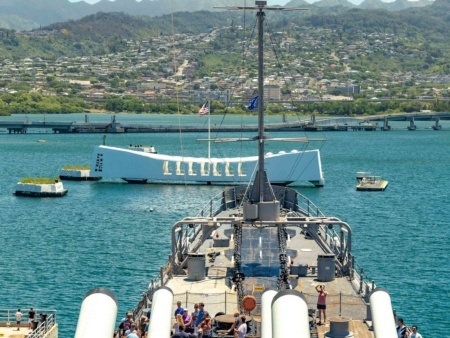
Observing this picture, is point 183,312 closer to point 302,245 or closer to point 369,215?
point 302,245

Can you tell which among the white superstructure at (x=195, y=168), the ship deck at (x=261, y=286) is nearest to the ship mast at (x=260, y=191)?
the ship deck at (x=261, y=286)

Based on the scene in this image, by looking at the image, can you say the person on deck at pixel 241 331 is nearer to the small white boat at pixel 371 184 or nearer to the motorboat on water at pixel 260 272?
the motorboat on water at pixel 260 272

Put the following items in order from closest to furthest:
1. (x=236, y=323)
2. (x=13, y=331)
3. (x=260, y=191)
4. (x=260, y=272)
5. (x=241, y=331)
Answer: (x=241, y=331) < (x=236, y=323) < (x=260, y=272) < (x=13, y=331) < (x=260, y=191)

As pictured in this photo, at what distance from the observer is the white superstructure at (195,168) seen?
117062 millimetres

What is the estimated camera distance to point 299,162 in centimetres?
11850

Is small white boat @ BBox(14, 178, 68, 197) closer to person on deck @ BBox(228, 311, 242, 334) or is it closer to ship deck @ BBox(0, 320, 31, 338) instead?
ship deck @ BBox(0, 320, 31, 338)

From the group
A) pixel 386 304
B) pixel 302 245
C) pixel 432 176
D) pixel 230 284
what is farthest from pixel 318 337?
pixel 432 176

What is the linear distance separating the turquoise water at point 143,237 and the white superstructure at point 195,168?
2180 mm

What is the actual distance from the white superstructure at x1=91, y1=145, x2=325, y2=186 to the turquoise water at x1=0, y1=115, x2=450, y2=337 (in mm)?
2180

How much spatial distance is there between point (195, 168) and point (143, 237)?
47554 millimetres

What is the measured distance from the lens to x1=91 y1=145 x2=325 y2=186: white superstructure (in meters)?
117

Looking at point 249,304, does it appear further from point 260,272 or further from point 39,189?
point 39,189

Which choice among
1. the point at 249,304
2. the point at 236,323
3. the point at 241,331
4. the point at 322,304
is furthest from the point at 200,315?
the point at 322,304

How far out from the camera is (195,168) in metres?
125
